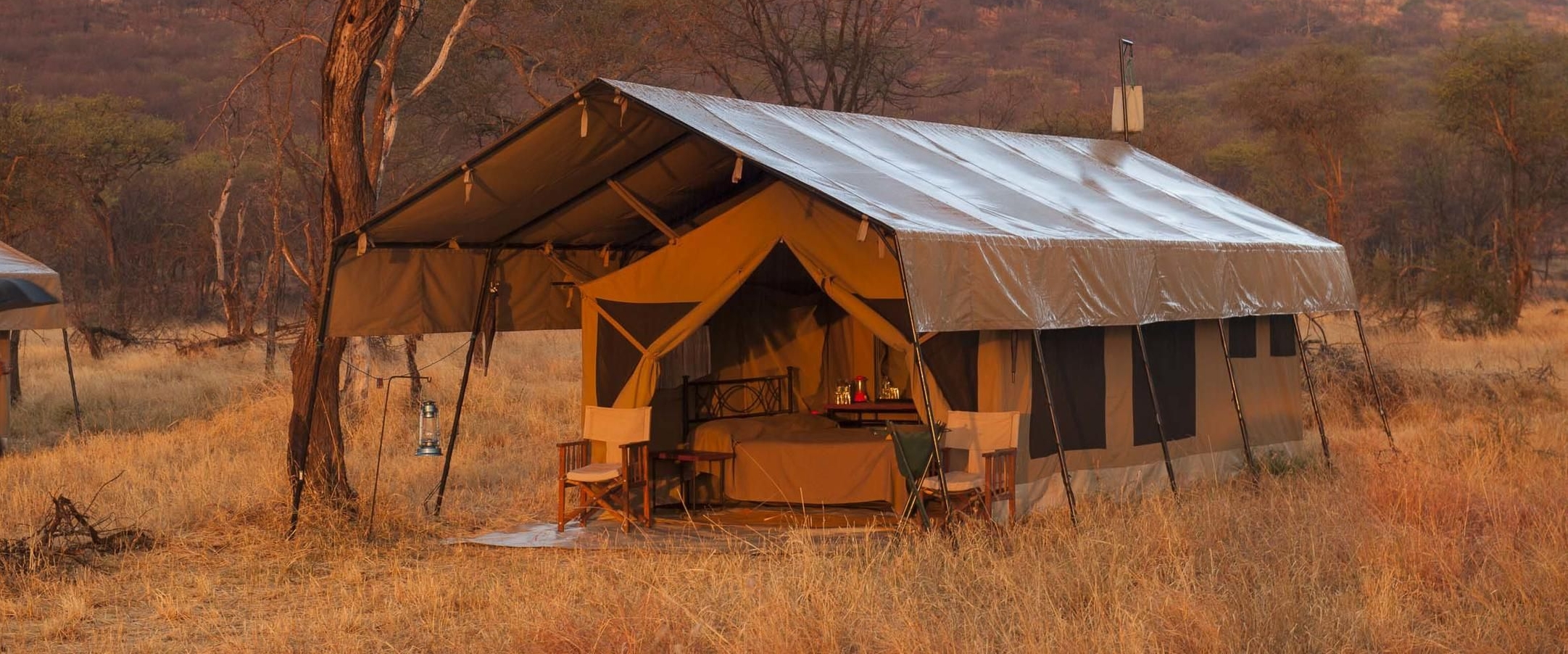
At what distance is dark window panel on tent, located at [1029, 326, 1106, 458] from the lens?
8336 millimetres

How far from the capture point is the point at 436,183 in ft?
24.9

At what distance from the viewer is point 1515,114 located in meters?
24.8

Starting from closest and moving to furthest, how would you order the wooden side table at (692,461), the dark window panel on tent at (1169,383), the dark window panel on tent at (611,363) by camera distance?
the wooden side table at (692,461) → the dark window panel on tent at (611,363) → the dark window panel on tent at (1169,383)

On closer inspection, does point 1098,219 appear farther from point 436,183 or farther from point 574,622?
point 574,622

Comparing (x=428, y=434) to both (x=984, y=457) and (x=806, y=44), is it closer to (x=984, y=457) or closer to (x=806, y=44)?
(x=984, y=457)

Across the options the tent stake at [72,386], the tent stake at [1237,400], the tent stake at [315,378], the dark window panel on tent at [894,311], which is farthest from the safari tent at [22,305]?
the tent stake at [1237,400]

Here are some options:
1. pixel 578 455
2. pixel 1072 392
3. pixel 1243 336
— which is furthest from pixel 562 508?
pixel 1243 336

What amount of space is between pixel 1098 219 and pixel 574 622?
4236 millimetres

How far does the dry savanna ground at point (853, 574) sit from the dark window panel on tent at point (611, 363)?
762 mm

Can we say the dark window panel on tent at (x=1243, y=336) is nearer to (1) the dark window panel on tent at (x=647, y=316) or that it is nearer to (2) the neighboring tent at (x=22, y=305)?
(1) the dark window panel on tent at (x=647, y=316)

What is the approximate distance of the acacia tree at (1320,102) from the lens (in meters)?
26.5

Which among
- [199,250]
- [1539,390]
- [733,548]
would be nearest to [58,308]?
[733,548]

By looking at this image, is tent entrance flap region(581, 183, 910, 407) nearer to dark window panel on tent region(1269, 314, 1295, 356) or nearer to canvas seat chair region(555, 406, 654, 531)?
canvas seat chair region(555, 406, 654, 531)

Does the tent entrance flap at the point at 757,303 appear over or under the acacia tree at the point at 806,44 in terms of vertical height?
under
